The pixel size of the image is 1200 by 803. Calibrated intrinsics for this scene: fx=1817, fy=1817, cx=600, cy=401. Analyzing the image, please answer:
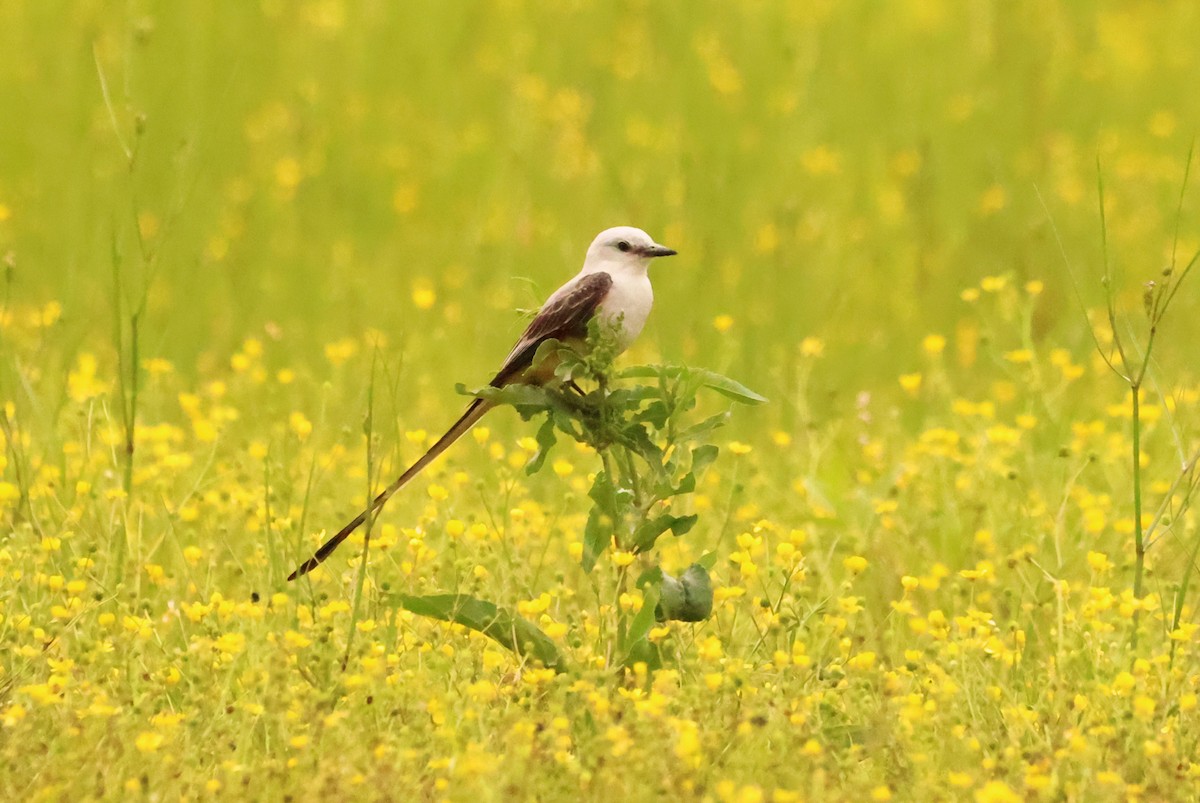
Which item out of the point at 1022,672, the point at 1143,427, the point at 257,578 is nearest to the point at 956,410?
the point at 1143,427

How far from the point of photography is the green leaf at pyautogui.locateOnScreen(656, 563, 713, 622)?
14.3 feet

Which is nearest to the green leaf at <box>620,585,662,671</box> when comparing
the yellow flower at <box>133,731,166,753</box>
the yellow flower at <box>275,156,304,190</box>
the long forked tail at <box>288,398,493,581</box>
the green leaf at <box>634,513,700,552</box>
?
the green leaf at <box>634,513,700,552</box>

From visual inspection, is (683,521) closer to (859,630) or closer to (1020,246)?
(859,630)

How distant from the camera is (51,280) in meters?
9.05

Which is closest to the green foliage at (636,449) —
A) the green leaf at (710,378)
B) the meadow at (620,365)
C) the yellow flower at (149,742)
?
the green leaf at (710,378)

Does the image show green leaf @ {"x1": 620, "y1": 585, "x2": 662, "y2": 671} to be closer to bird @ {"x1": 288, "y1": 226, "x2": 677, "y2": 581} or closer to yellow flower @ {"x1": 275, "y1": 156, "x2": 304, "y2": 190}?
bird @ {"x1": 288, "y1": 226, "x2": 677, "y2": 581}

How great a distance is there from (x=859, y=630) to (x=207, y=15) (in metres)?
6.85

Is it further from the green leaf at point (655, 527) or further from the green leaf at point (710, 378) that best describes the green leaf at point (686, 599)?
the green leaf at point (710, 378)

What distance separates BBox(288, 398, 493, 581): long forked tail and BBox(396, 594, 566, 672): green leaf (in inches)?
8.8

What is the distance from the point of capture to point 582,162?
1028cm

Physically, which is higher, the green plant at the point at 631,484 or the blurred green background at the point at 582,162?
the blurred green background at the point at 582,162

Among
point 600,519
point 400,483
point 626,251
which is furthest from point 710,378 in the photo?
point 400,483

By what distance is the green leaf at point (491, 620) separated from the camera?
4262mm

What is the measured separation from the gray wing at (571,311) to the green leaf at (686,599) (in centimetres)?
74
